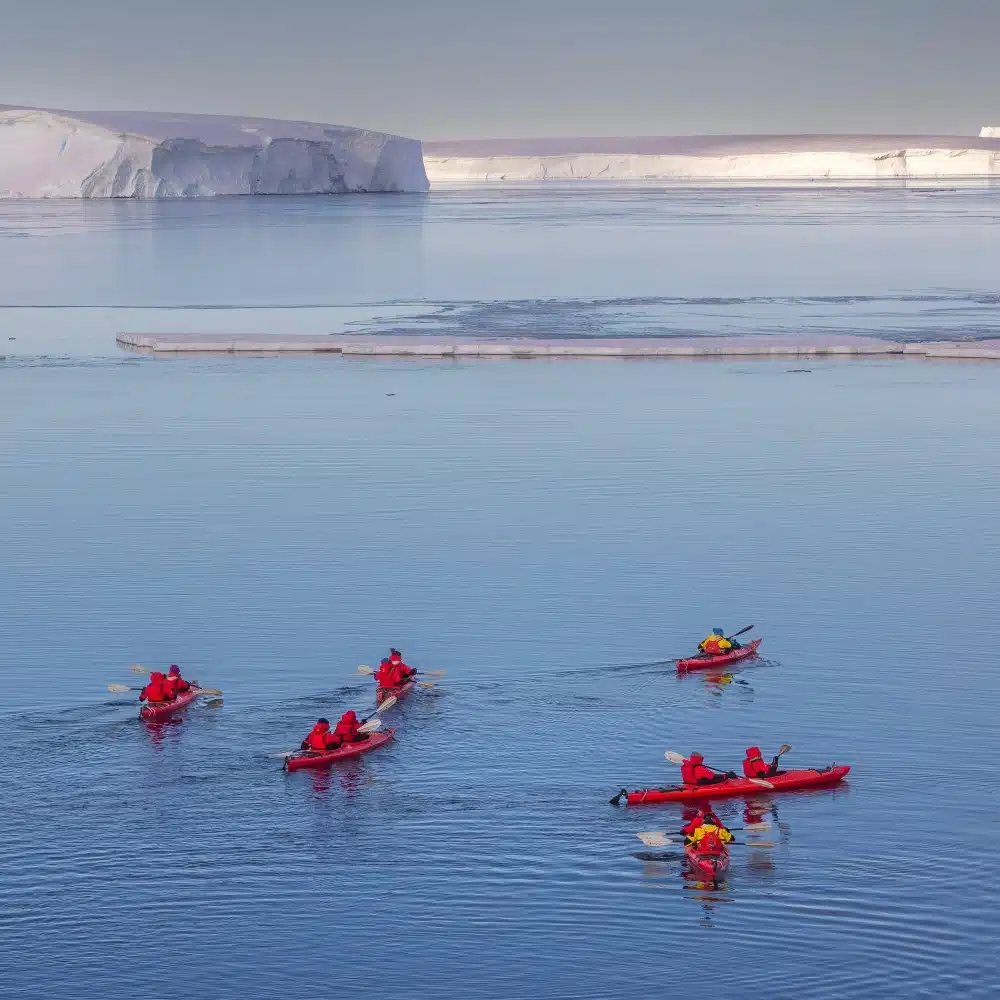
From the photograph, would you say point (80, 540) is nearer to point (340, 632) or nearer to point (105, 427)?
point (340, 632)

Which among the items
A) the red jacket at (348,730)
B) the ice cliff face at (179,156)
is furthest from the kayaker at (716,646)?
the ice cliff face at (179,156)

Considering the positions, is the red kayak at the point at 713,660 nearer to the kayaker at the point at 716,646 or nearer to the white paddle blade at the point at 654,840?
the kayaker at the point at 716,646

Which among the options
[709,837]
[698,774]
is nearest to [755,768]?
[698,774]

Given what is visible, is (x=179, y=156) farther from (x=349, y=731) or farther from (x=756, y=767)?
(x=756, y=767)

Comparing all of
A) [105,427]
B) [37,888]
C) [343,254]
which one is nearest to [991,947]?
[37,888]

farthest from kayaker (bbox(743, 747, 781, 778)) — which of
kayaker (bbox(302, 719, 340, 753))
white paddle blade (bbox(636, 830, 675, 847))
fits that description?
kayaker (bbox(302, 719, 340, 753))
